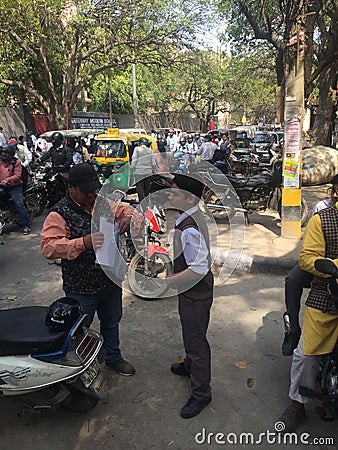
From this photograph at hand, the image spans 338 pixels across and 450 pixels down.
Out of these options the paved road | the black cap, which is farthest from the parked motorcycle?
the black cap

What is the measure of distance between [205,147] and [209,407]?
9.85m

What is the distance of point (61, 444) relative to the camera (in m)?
2.50

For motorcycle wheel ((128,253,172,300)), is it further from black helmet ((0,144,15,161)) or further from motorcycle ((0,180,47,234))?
black helmet ((0,144,15,161))

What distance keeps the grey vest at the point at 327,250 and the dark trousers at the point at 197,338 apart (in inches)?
26.0

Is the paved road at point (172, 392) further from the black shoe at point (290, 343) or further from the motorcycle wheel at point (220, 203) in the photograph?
the motorcycle wheel at point (220, 203)

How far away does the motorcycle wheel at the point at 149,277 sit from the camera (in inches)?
176

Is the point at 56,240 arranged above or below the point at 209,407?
above

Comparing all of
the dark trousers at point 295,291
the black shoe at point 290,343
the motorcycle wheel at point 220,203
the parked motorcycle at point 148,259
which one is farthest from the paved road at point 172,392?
the motorcycle wheel at point 220,203

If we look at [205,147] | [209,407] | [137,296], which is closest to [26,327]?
[209,407]

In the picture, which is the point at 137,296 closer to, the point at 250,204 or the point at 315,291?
the point at 315,291

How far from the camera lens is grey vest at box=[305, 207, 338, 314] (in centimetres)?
235

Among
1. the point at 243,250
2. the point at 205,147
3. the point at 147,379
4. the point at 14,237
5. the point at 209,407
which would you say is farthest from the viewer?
the point at 205,147

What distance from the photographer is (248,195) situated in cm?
761

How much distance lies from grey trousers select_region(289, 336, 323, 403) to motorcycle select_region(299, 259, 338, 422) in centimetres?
4
